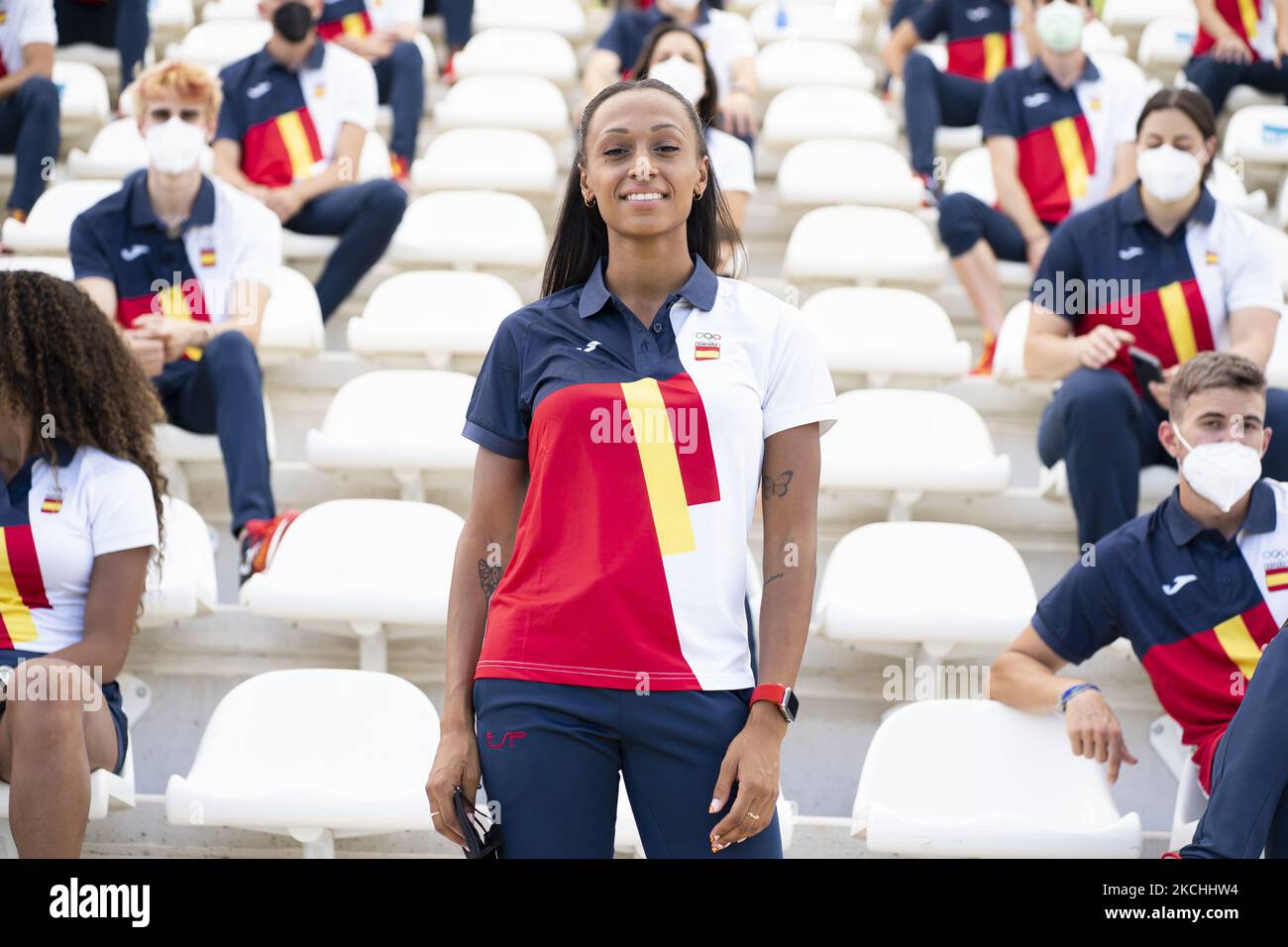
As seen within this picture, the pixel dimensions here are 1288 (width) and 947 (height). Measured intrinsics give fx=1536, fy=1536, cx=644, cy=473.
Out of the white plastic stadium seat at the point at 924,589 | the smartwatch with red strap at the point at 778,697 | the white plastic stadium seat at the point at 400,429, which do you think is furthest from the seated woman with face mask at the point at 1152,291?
the smartwatch with red strap at the point at 778,697

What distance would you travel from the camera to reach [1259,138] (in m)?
A: 4.54

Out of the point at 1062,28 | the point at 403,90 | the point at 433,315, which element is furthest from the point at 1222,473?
the point at 403,90

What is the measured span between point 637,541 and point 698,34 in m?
3.63

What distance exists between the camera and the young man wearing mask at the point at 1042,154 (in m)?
4.02

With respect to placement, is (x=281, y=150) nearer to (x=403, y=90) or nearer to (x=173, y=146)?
(x=403, y=90)

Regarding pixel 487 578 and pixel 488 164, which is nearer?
pixel 487 578

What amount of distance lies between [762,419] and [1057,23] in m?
3.21

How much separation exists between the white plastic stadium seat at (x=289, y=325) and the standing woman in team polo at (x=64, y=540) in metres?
0.98

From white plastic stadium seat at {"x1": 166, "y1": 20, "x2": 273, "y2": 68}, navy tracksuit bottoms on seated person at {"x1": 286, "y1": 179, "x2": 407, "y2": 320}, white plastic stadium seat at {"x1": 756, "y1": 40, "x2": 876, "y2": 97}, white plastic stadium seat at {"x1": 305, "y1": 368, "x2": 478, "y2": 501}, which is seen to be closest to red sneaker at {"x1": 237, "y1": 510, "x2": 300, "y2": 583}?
white plastic stadium seat at {"x1": 305, "y1": 368, "x2": 478, "y2": 501}

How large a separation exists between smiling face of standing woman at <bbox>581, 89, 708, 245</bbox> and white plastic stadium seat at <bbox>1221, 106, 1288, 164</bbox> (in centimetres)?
341

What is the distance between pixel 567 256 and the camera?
5.68ft

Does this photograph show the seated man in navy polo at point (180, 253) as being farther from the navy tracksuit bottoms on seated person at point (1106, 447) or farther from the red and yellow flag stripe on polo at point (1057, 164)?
the red and yellow flag stripe on polo at point (1057, 164)
